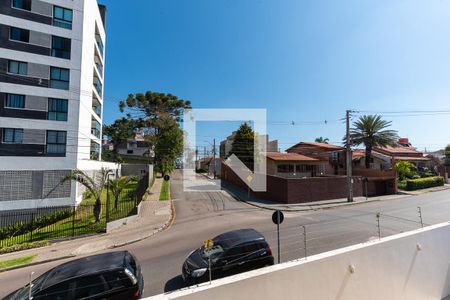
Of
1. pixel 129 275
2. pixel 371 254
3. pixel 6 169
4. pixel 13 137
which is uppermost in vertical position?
pixel 13 137

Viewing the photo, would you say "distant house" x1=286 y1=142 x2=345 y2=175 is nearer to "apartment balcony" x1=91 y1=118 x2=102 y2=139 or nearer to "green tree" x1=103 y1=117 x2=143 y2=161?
"apartment balcony" x1=91 y1=118 x2=102 y2=139

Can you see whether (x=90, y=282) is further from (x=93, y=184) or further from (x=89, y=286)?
(x=93, y=184)

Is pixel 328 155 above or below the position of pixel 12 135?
below

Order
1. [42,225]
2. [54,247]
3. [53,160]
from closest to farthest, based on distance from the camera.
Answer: [54,247] → [42,225] → [53,160]

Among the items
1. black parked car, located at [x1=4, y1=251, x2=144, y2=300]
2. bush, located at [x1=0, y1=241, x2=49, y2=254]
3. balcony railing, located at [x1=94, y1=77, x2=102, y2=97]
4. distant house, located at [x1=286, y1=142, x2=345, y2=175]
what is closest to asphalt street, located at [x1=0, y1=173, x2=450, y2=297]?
black parked car, located at [x1=4, y1=251, x2=144, y2=300]

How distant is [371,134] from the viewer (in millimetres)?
33375

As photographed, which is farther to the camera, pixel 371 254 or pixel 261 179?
pixel 261 179

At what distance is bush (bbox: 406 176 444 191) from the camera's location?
29.8 meters

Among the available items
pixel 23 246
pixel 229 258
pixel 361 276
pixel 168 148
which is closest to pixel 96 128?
pixel 168 148

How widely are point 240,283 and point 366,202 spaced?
24073 mm

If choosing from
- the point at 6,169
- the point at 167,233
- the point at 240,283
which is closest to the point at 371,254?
the point at 240,283

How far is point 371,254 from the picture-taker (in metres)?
4.91

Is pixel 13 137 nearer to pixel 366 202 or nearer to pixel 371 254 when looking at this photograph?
pixel 371 254

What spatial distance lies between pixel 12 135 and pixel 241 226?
20117 mm
